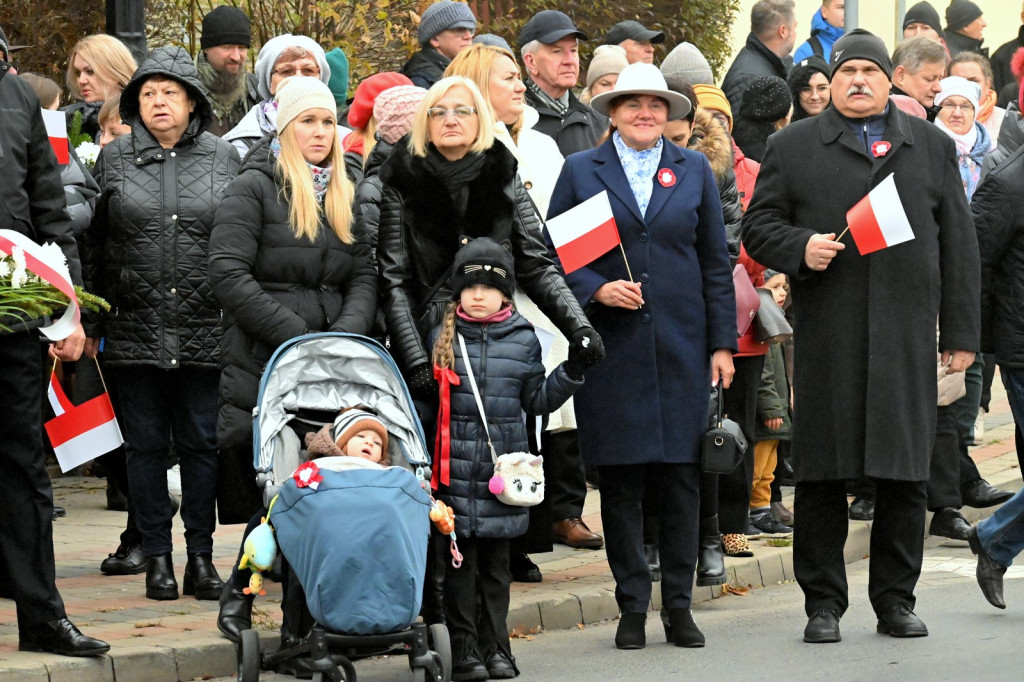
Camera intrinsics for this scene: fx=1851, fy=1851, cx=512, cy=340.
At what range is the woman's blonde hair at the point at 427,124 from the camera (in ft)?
26.0

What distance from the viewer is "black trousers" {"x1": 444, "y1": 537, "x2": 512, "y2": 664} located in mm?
7402

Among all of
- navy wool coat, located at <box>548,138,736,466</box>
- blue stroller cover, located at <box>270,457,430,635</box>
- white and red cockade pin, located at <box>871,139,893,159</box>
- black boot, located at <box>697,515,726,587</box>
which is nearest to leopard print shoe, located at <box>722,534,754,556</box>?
black boot, located at <box>697,515,726,587</box>

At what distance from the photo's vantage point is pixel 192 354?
8.38 metres

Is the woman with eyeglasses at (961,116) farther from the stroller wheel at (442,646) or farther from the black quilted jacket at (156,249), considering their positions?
the stroller wheel at (442,646)

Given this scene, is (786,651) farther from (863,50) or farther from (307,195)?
(307,195)

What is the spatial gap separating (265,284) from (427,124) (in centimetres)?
98

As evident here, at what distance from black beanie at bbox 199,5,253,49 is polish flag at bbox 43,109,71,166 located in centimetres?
298

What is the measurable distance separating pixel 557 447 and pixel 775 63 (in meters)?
5.63

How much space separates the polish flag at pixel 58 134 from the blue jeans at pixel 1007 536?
4.55 m

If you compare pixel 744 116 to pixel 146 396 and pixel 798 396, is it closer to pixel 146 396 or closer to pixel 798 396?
pixel 798 396

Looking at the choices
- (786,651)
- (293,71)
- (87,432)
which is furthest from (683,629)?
(293,71)

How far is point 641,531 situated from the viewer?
807cm

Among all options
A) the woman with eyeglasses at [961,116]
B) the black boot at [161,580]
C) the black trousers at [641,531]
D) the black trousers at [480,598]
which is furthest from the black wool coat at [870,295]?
the woman with eyeglasses at [961,116]

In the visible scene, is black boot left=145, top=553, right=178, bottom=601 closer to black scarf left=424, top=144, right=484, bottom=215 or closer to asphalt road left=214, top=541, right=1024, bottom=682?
asphalt road left=214, top=541, right=1024, bottom=682
